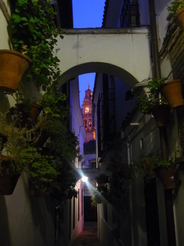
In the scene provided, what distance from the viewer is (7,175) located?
96.2 inches

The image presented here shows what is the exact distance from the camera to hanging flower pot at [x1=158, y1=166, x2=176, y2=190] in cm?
378

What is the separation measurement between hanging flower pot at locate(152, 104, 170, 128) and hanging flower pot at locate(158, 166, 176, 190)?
73 cm

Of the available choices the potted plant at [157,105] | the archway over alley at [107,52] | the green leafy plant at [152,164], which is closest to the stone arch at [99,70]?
the archway over alley at [107,52]

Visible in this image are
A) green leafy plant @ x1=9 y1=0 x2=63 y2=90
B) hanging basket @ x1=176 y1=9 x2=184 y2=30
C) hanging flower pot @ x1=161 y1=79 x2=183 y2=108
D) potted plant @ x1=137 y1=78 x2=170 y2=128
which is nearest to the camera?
hanging basket @ x1=176 y1=9 x2=184 y2=30

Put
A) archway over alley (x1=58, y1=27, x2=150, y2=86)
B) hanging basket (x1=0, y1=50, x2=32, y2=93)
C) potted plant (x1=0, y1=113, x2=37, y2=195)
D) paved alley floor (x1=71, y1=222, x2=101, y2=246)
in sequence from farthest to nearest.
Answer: paved alley floor (x1=71, y1=222, x2=101, y2=246) → archway over alley (x1=58, y1=27, x2=150, y2=86) → hanging basket (x1=0, y1=50, x2=32, y2=93) → potted plant (x1=0, y1=113, x2=37, y2=195)

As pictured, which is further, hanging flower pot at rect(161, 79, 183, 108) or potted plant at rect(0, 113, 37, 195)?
hanging flower pot at rect(161, 79, 183, 108)

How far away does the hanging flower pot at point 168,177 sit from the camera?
3.78 meters

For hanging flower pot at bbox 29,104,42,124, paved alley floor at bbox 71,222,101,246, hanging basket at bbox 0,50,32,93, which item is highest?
hanging basket at bbox 0,50,32,93

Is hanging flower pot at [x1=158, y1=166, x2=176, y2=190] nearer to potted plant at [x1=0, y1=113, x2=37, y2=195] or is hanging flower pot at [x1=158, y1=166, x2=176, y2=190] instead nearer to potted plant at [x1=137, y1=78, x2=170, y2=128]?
potted plant at [x1=137, y1=78, x2=170, y2=128]

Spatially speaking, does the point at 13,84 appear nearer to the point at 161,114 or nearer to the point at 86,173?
the point at 161,114

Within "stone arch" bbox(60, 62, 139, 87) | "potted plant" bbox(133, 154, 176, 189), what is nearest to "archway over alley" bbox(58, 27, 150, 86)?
"stone arch" bbox(60, 62, 139, 87)

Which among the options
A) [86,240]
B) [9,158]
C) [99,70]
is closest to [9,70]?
[9,158]

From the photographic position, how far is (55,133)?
4.12 metres

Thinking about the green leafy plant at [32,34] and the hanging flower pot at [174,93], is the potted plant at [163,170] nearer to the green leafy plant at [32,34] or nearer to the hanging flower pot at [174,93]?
the hanging flower pot at [174,93]
